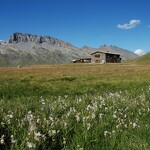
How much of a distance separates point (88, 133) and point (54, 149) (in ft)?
2.76

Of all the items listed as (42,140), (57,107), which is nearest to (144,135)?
(42,140)

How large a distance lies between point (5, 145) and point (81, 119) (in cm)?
241

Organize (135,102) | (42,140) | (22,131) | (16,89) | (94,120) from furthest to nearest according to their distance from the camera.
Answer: (16,89) < (135,102) < (94,120) < (22,131) < (42,140)

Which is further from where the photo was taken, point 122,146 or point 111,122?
point 111,122

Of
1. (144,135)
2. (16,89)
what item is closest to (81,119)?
(144,135)

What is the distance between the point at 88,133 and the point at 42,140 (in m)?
1.12

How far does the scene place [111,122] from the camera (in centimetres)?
745

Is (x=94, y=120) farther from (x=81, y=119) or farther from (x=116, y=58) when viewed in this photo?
(x=116, y=58)

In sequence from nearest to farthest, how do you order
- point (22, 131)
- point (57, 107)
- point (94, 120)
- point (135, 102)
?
point (22, 131), point (94, 120), point (57, 107), point (135, 102)

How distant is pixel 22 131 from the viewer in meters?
6.05

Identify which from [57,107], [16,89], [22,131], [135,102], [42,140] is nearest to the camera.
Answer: [42,140]

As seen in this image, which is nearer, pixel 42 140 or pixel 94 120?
pixel 42 140

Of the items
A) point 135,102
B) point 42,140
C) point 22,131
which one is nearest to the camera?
point 42,140

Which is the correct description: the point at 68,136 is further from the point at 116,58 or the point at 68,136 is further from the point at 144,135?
the point at 116,58
